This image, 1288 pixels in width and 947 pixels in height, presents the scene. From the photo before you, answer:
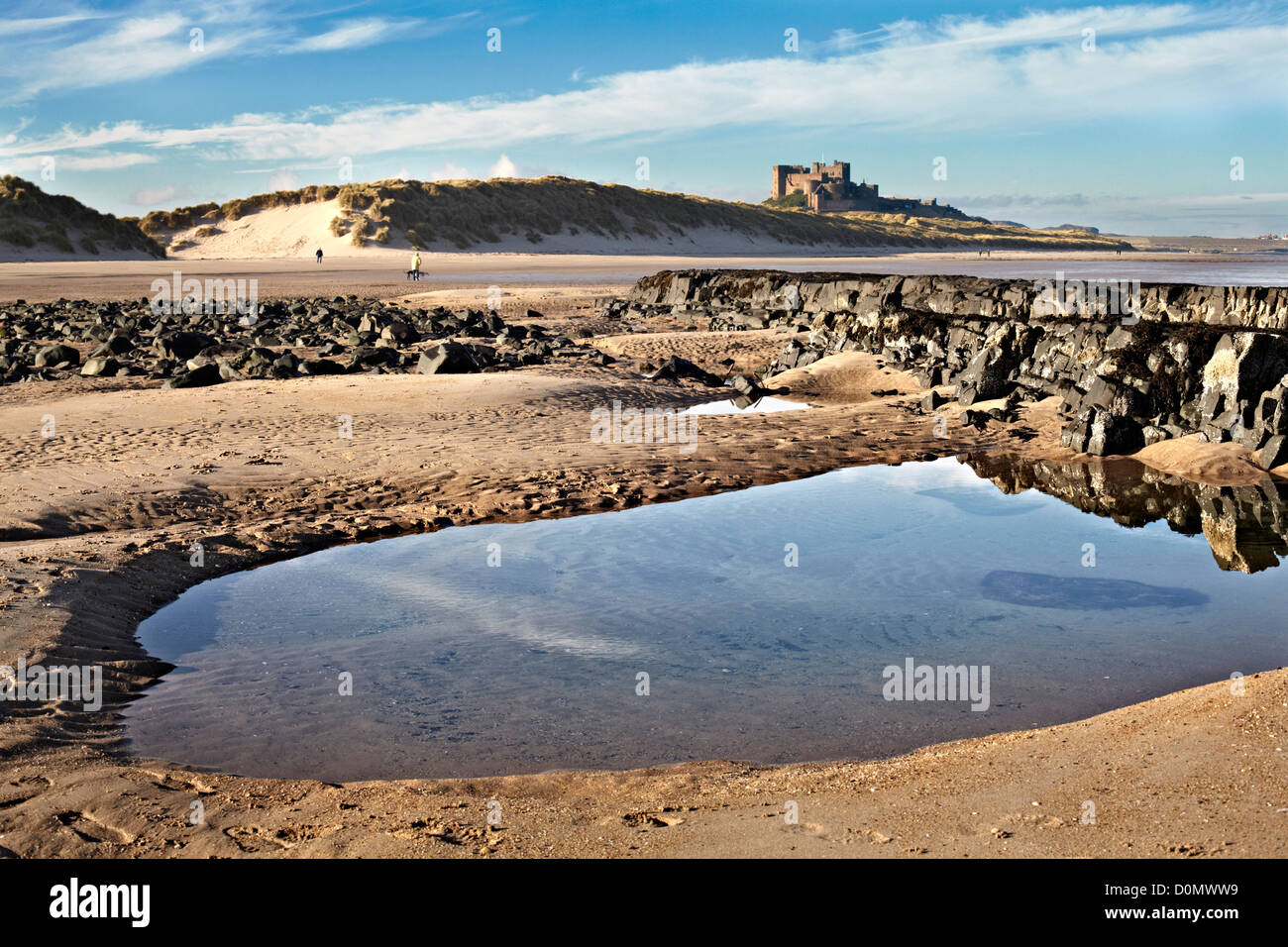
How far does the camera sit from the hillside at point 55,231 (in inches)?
2249

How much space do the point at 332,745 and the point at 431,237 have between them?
7156cm

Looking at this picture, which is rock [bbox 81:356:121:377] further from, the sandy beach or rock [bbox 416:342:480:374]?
rock [bbox 416:342:480:374]

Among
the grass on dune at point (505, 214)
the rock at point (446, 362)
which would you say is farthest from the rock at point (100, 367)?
the grass on dune at point (505, 214)

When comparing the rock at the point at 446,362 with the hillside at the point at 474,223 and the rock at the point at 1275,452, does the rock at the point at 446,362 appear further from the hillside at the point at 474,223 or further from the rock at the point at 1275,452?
the hillside at the point at 474,223

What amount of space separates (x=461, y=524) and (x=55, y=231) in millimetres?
61915

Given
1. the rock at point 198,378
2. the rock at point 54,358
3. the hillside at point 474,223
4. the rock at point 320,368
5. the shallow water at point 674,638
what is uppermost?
the hillside at point 474,223

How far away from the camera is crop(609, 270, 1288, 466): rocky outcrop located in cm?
1197

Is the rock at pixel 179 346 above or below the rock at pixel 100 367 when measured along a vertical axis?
above

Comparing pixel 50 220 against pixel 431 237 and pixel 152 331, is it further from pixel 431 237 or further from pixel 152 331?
pixel 152 331

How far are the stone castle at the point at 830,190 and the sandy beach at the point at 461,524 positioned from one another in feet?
481

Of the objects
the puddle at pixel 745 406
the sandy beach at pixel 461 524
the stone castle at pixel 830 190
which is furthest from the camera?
the stone castle at pixel 830 190

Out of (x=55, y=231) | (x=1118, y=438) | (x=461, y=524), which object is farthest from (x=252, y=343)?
(x=55, y=231)

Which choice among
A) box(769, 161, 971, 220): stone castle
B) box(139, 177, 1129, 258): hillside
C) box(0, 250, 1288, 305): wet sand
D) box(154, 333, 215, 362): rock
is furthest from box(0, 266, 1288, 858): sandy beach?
box(769, 161, 971, 220): stone castle

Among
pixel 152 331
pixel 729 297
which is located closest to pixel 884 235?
pixel 729 297
